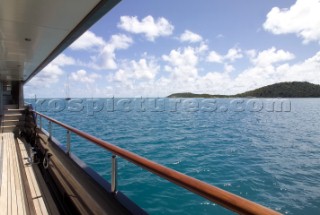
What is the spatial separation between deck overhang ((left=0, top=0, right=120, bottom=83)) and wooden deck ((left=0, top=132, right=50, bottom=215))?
6.74 feet

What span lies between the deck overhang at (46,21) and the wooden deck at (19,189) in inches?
80.8

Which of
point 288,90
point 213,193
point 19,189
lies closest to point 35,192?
point 19,189

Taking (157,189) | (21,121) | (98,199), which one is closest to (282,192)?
(157,189)

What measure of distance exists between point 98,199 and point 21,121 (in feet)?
24.0

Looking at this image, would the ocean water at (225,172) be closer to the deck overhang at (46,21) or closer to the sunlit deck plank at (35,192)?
the sunlit deck plank at (35,192)

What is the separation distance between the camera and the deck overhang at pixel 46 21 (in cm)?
227

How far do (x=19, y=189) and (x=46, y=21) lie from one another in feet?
7.08

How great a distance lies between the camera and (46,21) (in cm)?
273

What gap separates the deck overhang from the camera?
2266 millimetres

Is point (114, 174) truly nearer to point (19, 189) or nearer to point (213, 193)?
point (213, 193)

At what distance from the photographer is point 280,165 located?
732 cm

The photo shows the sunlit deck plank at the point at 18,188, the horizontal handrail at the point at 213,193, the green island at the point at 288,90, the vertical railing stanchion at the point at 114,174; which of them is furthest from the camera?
the green island at the point at 288,90

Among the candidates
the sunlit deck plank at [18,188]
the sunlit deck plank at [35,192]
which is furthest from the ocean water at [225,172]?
the sunlit deck plank at [18,188]

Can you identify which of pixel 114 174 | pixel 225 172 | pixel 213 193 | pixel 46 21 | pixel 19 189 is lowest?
pixel 225 172
